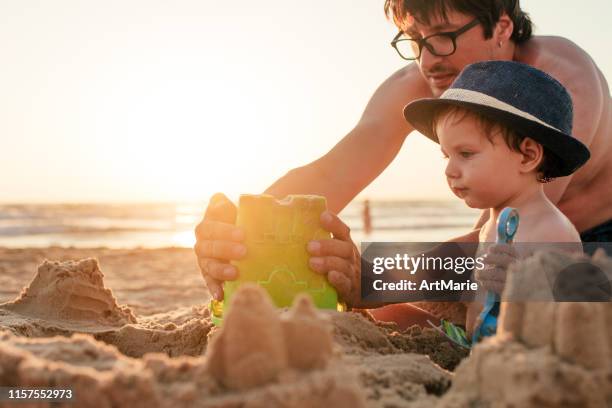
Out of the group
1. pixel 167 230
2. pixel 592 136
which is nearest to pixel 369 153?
pixel 592 136

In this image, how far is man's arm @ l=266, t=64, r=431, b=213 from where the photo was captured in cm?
379

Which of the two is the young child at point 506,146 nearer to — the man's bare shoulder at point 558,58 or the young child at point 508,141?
the young child at point 508,141

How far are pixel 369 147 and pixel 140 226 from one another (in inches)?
657

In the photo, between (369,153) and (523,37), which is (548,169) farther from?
(369,153)

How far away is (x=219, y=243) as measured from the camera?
8.13ft

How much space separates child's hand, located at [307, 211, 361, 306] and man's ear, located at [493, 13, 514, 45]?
5.02 feet

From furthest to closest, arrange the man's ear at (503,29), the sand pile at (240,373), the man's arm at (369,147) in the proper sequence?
the man's arm at (369,147) < the man's ear at (503,29) < the sand pile at (240,373)

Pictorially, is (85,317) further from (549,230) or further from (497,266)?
(549,230)

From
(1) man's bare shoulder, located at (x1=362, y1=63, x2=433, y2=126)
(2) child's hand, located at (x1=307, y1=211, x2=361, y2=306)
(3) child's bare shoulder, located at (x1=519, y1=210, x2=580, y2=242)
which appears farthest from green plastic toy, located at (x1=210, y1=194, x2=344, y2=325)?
(1) man's bare shoulder, located at (x1=362, y1=63, x2=433, y2=126)

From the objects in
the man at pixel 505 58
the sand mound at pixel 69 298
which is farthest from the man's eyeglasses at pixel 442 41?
the sand mound at pixel 69 298

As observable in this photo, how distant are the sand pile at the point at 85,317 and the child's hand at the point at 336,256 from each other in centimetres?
59

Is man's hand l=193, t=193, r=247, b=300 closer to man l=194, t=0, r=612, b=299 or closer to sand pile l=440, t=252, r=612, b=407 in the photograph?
man l=194, t=0, r=612, b=299

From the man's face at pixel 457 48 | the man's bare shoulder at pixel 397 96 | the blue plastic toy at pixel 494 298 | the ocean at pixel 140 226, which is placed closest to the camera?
the blue plastic toy at pixel 494 298

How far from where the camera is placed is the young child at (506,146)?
8.21ft
